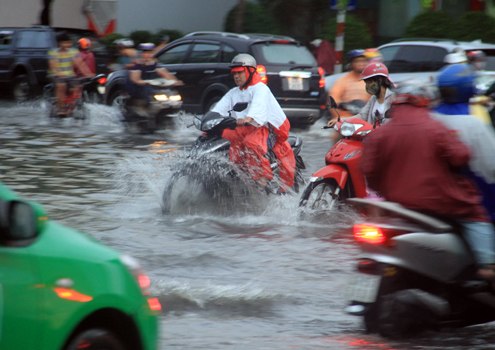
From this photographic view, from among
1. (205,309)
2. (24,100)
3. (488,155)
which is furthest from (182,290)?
(24,100)

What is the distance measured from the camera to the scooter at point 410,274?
6.15 metres

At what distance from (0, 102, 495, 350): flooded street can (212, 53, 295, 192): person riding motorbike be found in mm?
331

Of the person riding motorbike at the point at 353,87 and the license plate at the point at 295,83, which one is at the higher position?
the person riding motorbike at the point at 353,87

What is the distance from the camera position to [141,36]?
3378 centimetres

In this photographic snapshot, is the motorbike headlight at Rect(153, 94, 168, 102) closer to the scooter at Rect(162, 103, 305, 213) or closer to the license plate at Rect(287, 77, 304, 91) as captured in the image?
the license plate at Rect(287, 77, 304, 91)

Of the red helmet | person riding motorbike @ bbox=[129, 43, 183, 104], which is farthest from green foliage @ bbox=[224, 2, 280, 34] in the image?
person riding motorbike @ bbox=[129, 43, 183, 104]

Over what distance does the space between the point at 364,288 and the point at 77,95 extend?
16720 mm

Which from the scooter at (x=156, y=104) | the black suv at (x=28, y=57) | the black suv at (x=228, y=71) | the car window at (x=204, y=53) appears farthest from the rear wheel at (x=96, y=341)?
the black suv at (x=28, y=57)

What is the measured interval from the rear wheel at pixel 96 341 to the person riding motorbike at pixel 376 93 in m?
5.96

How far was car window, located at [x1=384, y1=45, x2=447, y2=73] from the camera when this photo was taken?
1983cm

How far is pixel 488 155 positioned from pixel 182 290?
93.1 inches

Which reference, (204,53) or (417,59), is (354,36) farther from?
(417,59)

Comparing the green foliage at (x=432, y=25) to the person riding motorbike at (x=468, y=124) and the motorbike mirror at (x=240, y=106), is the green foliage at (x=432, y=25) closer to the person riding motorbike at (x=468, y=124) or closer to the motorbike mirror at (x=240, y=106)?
the motorbike mirror at (x=240, y=106)

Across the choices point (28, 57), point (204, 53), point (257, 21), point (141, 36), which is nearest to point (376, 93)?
point (204, 53)
